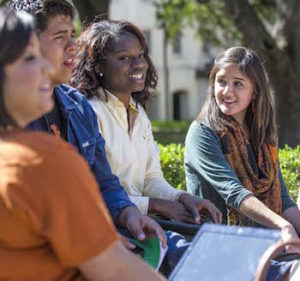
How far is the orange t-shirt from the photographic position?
167 cm

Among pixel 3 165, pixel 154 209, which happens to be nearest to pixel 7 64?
pixel 3 165

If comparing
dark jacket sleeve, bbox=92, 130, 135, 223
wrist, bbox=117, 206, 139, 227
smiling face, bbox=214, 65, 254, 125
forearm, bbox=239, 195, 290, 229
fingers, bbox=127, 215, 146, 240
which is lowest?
forearm, bbox=239, 195, 290, 229

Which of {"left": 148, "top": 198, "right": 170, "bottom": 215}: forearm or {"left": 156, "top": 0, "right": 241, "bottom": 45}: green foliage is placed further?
{"left": 156, "top": 0, "right": 241, "bottom": 45}: green foliage

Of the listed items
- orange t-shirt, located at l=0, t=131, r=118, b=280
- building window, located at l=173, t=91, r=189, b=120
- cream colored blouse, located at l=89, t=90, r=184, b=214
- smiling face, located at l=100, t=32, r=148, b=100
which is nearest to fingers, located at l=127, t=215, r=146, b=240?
cream colored blouse, located at l=89, t=90, r=184, b=214

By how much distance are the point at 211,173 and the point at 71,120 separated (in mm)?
1070

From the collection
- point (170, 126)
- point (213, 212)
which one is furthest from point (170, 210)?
point (170, 126)

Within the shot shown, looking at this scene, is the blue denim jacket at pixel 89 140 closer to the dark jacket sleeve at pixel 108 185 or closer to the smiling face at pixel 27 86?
the dark jacket sleeve at pixel 108 185

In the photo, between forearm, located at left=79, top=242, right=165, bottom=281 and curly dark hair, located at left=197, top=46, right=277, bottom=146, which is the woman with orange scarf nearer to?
curly dark hair, located at left=197, top=46, right=277, bottom=146

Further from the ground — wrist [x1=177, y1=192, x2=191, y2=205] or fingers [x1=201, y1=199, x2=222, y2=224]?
wrist [x1=177, y1=192, x2=191, y2=205]

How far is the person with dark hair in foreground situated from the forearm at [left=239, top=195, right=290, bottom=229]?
2.38 ft

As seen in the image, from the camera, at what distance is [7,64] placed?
5.92 feet

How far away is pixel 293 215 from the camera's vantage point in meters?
4.22

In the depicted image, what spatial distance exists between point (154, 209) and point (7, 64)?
2087mm

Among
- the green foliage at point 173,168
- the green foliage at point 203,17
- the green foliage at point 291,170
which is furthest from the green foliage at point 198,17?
the green foliage at point 173,168
